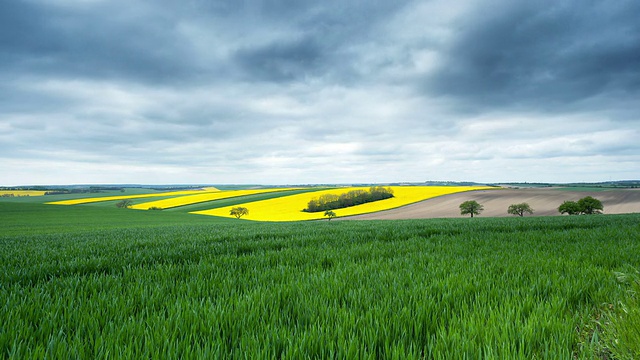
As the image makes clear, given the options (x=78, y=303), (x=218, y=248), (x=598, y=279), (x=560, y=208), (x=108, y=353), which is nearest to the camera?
(x=108, y=353)

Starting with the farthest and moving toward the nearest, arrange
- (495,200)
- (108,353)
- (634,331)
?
(495,200), (634,331), (108,353)

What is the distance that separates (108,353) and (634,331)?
3.79 meters

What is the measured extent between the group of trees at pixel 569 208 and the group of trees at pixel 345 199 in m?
27.7

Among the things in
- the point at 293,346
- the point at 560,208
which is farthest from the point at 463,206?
the point at 293,346

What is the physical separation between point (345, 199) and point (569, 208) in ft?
146

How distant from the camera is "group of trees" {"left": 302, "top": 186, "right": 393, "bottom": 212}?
2704 inches

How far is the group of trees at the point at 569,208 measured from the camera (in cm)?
5012

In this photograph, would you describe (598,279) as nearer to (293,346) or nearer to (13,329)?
(293,346)

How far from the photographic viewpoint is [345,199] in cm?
7525

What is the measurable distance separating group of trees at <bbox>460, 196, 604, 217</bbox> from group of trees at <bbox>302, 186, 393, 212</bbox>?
27720mm

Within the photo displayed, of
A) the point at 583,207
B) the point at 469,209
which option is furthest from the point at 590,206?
the point at 469,209

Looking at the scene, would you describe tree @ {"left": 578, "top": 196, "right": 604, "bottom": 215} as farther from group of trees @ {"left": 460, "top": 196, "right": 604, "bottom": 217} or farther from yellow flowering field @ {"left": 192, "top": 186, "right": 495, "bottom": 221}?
yellow flowering field @ {"left": 192, "top": 186, "right": 495, "bottom": 221}

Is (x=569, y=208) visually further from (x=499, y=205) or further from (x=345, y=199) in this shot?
(x=345, y=199)

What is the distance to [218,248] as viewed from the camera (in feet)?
23.9
